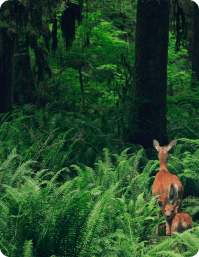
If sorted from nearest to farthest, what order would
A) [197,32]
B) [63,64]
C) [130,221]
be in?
[130,221]
[63,64]
[197,32]

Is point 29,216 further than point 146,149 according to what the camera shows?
No

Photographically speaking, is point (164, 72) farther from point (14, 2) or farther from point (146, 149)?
point (14, 2)

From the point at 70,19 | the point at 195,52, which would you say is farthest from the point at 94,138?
the point at 195,52

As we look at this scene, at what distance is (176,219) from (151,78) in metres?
3.24

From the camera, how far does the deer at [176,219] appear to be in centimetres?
320

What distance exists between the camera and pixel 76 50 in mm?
10648

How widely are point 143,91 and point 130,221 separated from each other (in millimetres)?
3244

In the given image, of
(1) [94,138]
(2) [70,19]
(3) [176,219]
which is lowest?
(3) [176,219]

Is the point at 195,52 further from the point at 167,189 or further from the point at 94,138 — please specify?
the point at 167,189

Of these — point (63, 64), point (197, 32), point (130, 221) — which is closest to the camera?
point (130, 221)

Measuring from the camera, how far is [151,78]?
5.79 metres

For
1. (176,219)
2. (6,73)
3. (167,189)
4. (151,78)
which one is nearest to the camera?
(176,219)

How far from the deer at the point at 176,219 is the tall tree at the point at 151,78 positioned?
8.44 feet

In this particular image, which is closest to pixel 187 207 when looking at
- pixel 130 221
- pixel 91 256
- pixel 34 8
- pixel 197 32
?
pixel 130 221
